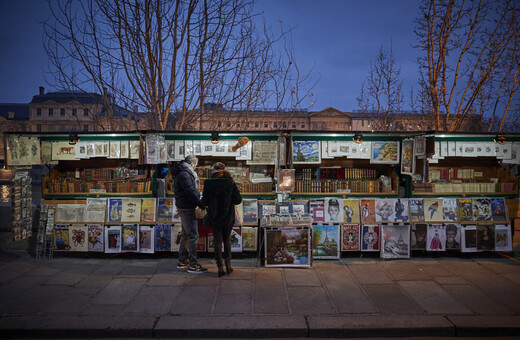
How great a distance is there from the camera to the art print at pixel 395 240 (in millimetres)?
6754

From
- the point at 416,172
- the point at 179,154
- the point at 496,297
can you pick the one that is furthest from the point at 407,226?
the point at 179,154

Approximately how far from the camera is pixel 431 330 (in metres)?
3.99

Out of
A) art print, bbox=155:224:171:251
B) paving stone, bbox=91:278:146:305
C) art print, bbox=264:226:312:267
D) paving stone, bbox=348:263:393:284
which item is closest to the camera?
paving stone, bbox=91:278:146:305

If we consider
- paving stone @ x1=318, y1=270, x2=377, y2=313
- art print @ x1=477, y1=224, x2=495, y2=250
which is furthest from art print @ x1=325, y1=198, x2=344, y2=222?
art print @ x1=477, y1=224, x2=495, y2=250

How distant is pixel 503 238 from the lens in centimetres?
693

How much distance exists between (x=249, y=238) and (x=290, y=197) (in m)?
1.30

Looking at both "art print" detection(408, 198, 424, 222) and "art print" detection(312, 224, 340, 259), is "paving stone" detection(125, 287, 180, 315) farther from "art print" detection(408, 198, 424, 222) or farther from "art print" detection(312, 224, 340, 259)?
"art print" detection(408, 198, 424, 222)

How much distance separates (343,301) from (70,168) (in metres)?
6.99

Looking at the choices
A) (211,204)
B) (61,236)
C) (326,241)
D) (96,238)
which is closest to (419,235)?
(326,241)

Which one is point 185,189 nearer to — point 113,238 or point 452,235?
point 113,238

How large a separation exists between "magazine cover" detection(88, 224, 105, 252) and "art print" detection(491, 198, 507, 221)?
345 inches

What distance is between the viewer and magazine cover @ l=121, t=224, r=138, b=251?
22.2ft

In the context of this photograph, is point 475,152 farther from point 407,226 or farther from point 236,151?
point 236,151

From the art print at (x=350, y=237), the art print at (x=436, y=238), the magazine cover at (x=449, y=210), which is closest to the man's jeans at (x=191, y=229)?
the art print at (x=350, y=237)
